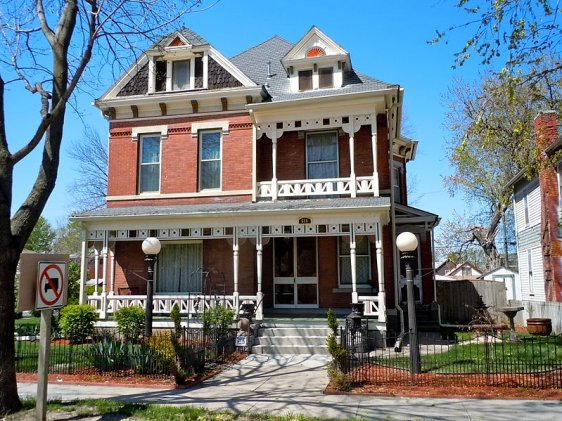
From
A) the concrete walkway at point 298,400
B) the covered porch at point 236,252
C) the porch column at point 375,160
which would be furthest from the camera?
the porch column at point 375,160

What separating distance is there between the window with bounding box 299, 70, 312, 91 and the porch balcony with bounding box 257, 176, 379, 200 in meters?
3.78

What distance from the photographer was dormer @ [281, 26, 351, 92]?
57.7ft

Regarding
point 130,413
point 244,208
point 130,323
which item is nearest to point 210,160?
point 244,208

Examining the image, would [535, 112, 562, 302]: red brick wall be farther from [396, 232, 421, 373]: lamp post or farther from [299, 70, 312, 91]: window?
[396, 232, 421, 373]: lamp post

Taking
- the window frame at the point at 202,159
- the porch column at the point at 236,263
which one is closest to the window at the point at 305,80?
the window frame at the point at 202,159

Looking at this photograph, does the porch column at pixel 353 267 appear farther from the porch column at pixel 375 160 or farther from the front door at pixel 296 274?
the front door at pixel 296 274

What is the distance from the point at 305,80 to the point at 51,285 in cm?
1320

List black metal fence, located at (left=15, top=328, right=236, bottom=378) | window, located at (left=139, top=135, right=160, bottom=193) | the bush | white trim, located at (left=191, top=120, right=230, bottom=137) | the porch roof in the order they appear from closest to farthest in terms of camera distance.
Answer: black metal fence, located at (left=15, top=328, right=236, bottom=378), the bush, the porch roof, white trim, located at (left=191, top=120, right=230, bottom=137), window, located at (left=139, top=135, right=160, bottom=193)

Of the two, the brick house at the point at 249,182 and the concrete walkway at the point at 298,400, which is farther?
the brick house at the point at 249,182

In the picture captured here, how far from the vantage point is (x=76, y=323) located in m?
14.6

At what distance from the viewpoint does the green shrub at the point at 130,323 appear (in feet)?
46.4

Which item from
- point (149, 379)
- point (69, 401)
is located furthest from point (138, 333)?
point (69, 401)

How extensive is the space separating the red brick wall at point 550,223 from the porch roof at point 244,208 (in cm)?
842

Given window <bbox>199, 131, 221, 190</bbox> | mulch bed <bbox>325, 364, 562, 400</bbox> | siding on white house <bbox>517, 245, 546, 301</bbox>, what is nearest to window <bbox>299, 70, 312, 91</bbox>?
window <bbox>199, 131, 221, 190</bbox>
